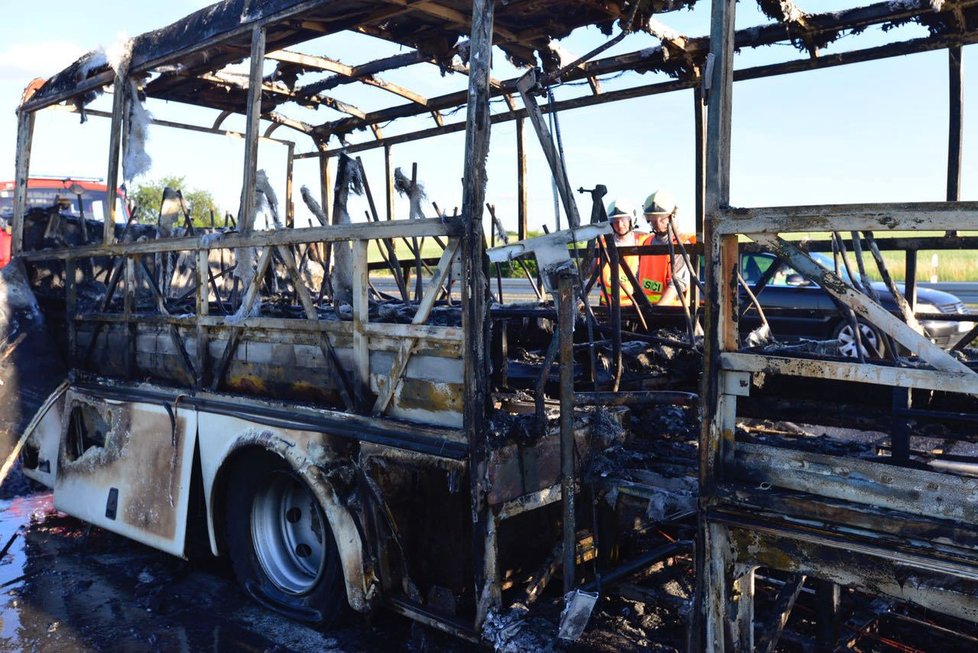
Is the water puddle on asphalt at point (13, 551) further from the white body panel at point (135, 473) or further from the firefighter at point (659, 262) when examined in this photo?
the firefighter at point (659, 262)

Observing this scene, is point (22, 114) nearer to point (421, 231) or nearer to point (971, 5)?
point (421, 231)

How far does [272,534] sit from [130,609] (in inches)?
37.2

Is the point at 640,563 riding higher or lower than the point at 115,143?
lower

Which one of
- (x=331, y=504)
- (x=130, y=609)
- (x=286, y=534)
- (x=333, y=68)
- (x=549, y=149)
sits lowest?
(x=130, y=609)

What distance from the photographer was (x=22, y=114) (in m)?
6.07

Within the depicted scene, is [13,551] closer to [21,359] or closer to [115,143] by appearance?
[21,359]

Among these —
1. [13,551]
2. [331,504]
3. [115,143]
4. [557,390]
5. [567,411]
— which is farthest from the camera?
[13,551]

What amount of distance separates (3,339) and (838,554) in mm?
5296

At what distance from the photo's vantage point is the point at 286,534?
4230mm

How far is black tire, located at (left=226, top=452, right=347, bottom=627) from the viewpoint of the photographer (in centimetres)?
409

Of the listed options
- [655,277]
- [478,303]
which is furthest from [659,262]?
[478,303]

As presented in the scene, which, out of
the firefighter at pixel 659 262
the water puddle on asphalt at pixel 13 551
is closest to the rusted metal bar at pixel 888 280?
the firefighter at pixel 659 262

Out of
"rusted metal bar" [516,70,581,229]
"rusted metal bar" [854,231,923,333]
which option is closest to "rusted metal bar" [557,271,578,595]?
"rusted metal bar" [516,70,581,229]

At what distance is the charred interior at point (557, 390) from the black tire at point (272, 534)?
49mm
